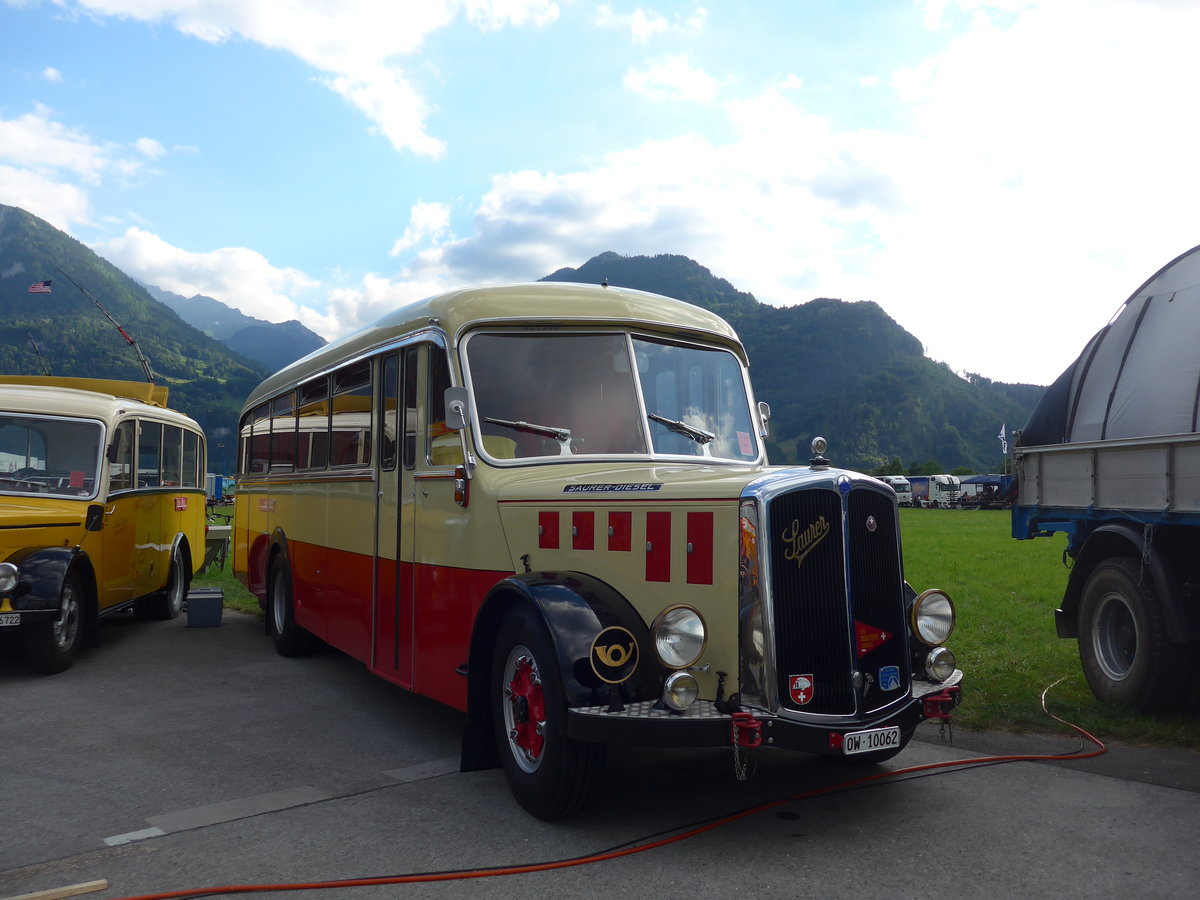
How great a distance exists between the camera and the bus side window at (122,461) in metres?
9.30

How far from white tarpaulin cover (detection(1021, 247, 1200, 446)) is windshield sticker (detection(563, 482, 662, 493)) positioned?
13.4 feet

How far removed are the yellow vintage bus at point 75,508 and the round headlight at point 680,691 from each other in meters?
6.06

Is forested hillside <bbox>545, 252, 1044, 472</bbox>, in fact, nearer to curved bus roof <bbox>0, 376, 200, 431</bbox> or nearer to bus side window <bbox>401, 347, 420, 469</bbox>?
curved bus roof <bbox>0, 376, 200, 431</bbox>

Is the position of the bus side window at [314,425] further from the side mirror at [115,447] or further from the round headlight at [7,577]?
the round headlight at [7,577]

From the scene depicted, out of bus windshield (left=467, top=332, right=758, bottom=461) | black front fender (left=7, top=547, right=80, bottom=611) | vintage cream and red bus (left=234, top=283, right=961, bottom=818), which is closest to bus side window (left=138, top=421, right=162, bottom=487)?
black front fender (left=7, top=547, right=80, bottom=611)

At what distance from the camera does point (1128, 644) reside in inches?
256

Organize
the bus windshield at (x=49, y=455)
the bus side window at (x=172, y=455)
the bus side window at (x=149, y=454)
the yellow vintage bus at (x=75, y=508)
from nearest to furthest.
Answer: the yellow vintage bus at (x=75, y=508) < the bus windshield at (x=49, y=455) < the bus side window at (x=149, y=454) < the bus side window at (x=172, y=455)

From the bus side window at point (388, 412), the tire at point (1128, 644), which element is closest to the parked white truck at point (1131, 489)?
the tire at point (1128, 644)

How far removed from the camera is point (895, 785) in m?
4.92

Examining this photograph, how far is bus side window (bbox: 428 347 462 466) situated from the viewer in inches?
217

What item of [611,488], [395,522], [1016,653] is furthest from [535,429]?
[1016,653]

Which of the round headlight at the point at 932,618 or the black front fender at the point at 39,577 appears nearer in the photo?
the round headlight at the point at 932,618

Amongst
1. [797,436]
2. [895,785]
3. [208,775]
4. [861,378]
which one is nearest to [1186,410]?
[895,785]

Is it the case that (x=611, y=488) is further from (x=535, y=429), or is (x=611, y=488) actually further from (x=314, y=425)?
(x=314, y=425)
